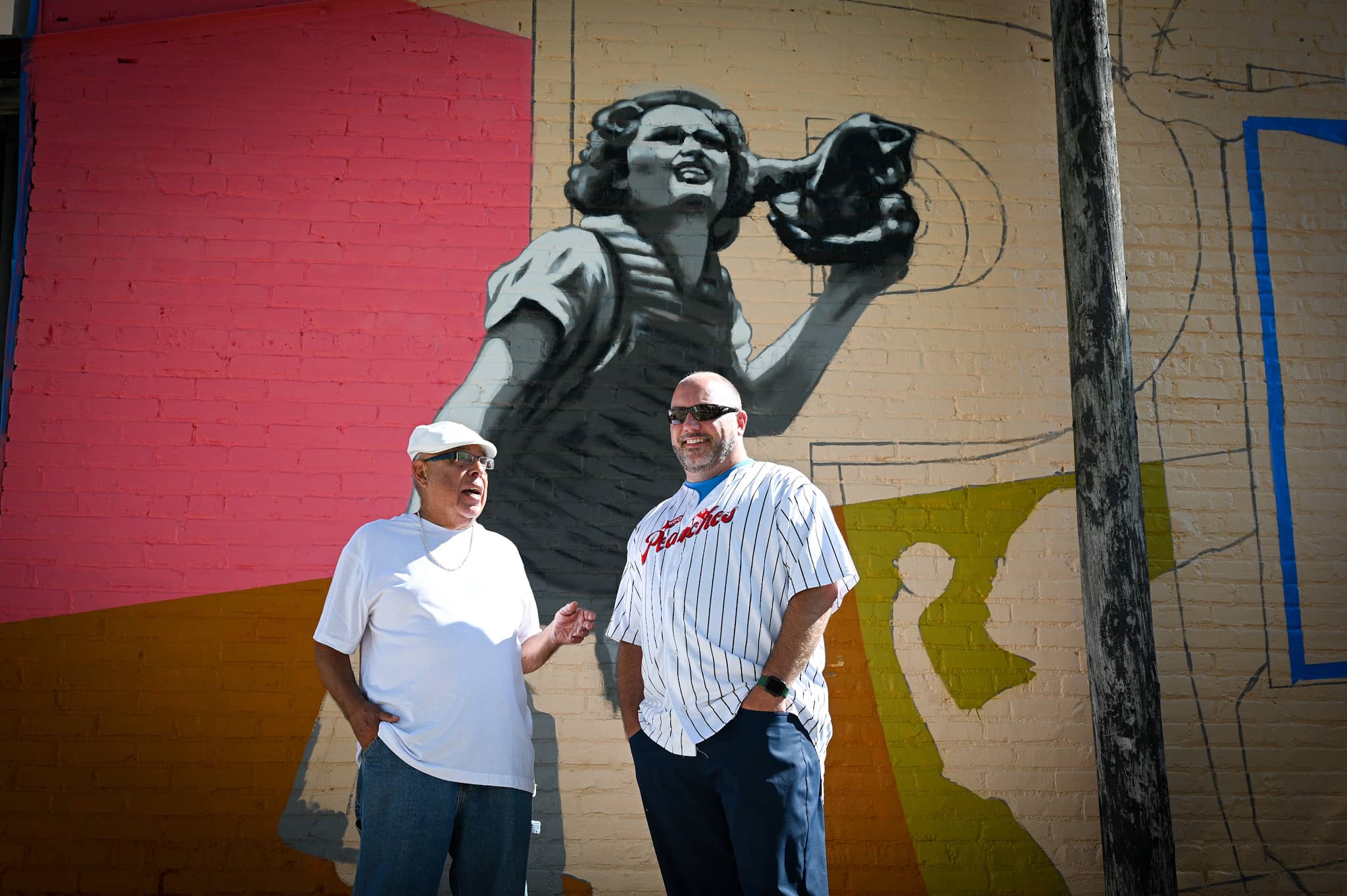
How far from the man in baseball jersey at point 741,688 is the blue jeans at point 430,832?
42cm

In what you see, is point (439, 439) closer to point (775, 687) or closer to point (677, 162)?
point (775, 687)

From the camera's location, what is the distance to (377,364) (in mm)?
4227

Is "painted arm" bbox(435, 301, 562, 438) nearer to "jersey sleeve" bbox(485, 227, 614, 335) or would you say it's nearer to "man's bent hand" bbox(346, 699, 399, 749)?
"jersey sleeve" bbox(485, 227, 614, 335)

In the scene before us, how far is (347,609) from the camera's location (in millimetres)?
2740

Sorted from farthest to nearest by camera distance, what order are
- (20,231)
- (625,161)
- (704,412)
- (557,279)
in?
(625,161) → (557,279) → (20,231) → (704,412)

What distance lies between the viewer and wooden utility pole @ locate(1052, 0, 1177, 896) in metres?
3.39

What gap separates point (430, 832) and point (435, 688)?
1.23ft

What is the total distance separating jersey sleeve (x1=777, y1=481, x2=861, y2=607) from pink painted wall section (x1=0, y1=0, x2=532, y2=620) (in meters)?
2.13

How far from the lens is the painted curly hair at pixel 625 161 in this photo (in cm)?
440

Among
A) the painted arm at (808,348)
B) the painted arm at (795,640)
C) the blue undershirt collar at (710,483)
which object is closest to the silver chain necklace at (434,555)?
the blue undershirt collar at (710,483)

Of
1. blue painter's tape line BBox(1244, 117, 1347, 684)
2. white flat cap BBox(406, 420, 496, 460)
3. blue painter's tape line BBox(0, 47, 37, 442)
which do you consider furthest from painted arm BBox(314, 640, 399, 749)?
blue painter's tape line BBox(1244, 117, 1347, 684)

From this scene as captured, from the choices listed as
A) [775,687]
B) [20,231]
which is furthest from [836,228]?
[20,231]

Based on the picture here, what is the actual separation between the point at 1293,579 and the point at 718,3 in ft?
12.2

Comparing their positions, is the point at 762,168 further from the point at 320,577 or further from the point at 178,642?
the point at 178,642
